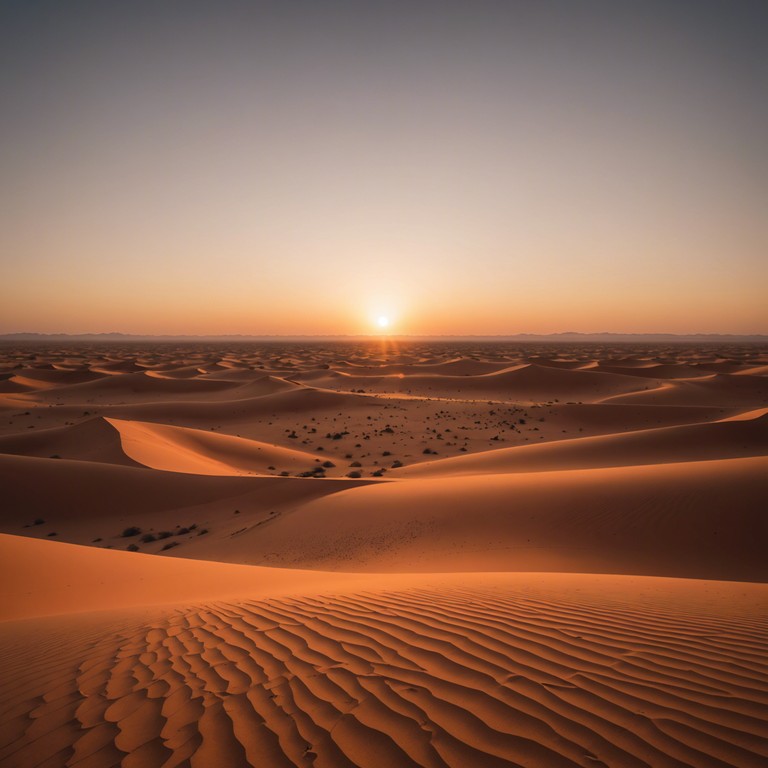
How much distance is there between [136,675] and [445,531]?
7.61 meters

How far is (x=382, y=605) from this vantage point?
485 cm

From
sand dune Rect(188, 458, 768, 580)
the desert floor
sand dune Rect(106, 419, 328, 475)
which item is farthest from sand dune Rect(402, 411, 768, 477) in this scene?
sand dune Rect(106, 419, 328, 475)

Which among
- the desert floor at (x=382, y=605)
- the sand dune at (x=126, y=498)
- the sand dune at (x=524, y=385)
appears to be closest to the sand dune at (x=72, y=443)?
the desert floor at (x=382, y=605)

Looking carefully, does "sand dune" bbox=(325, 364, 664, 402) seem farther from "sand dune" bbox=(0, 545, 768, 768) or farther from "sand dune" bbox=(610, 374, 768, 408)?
"sand dune" bbox=(0, 545, 768, 768)

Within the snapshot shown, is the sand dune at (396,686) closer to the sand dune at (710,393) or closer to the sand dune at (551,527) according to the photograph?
the sand dune at (551,527)

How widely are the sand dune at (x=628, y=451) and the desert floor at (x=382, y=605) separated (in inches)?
4.3

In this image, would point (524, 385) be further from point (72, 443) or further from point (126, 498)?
point (126, 498)

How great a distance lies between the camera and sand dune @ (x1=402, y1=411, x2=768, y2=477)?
1588 centimetres

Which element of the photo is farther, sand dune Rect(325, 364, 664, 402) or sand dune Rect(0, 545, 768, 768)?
sand dune Rect(325, 364, 664, 402)

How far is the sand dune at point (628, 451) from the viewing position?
1588 cm

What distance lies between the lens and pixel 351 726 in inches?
99.3

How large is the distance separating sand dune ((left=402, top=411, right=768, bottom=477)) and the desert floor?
110 millimetres

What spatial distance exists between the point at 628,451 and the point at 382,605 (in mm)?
14909

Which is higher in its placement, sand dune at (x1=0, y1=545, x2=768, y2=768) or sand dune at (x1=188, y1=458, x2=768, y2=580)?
sand dune at (x1=0, y1=545, x2=768, y2=768)
